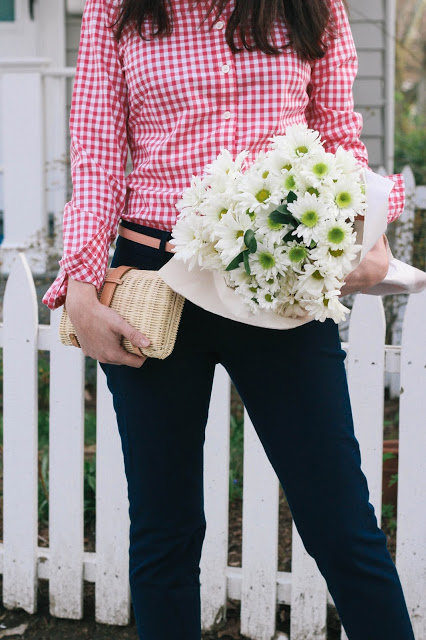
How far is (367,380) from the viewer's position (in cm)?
257

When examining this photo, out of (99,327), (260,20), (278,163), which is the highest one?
(260,20)

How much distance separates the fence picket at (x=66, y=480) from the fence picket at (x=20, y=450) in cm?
7

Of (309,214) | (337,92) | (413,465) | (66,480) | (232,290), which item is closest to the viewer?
(309,214)

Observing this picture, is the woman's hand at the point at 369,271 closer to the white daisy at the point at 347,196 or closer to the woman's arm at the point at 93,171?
the white daisy at the point at 347,196

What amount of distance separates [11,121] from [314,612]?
4074 millimetres

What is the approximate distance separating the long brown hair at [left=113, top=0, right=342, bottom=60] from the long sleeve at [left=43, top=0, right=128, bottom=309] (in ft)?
0.18

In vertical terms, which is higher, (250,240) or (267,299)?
(250,240)

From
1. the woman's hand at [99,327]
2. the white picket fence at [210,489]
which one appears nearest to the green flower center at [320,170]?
the woman's hand at [99,327]

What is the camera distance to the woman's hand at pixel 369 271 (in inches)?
64.4

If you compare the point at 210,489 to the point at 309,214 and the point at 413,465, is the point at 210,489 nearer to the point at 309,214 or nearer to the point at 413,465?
the point at 413,465

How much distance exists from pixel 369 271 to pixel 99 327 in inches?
20.5

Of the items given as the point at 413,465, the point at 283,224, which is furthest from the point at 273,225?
the point at 413,465

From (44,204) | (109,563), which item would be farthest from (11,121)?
(109,563)

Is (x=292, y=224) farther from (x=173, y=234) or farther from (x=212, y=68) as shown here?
(x=212, y=68)
